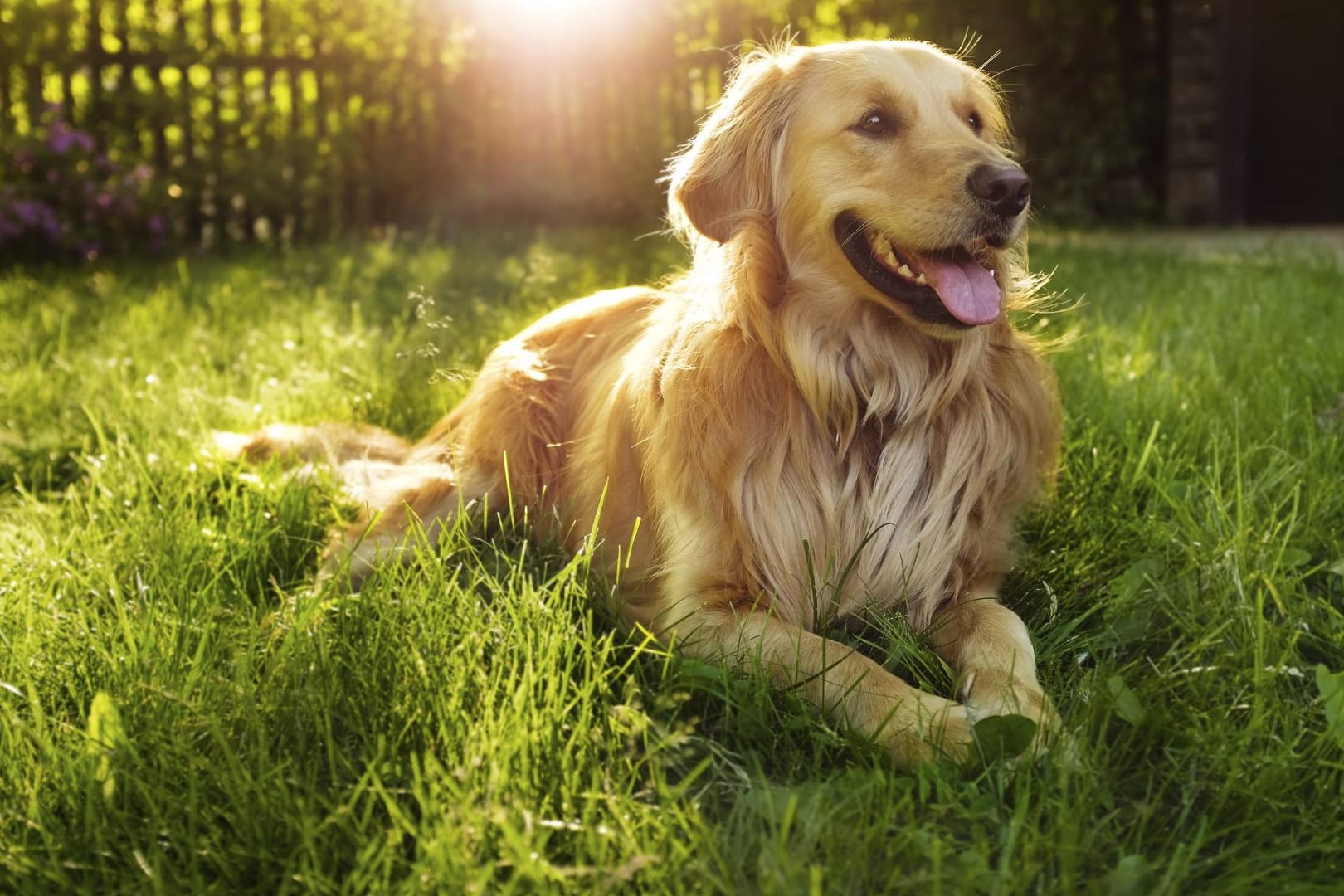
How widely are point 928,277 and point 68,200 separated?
687 centimetres

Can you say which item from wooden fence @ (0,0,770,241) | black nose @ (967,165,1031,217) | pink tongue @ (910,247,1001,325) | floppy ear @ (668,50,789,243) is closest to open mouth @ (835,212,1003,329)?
pink tongue @ (910,247,1001,325)

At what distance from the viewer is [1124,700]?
5.89 ft

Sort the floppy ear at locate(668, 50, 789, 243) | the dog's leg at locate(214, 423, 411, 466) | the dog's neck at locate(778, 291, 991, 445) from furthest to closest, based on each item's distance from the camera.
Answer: the dog's leg at locate(214, 423, 411, 466) < the floppy ear at locate(668, 50, 789, 243) < the dog's neck at locate(778, 291, 991, 445)

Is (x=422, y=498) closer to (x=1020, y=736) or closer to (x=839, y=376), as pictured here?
(x=839, y=376)

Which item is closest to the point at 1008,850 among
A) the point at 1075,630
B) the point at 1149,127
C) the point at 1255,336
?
the point at 1075,630

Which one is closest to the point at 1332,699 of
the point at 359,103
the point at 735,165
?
the point at 735,165

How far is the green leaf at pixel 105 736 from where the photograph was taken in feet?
5.28

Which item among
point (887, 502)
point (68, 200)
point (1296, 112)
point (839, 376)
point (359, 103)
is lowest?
point (887, 502)

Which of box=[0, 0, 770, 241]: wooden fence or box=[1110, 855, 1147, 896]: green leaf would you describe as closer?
box=[1110, 855, 1147, 896]: green leaf

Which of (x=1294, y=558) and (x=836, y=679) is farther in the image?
(x=1294, y=558)

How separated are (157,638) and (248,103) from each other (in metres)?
7.55

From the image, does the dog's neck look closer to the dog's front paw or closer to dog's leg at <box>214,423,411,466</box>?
the dog's front paw

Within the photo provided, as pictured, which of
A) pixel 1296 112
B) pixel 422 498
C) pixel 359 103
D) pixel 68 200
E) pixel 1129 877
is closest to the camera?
pixel 1129 877

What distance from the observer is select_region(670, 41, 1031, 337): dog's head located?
2240 millimetres
